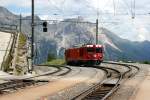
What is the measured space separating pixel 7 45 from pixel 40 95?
2976 cm

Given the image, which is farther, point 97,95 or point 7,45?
point 7,45

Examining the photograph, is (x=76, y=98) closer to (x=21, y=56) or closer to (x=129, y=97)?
(x=129, y=97)

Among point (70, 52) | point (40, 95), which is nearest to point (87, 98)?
point (40, 95)

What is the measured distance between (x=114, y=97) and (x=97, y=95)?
4.28 ft

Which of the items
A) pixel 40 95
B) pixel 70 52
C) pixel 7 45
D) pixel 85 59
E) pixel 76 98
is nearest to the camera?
pixel 76 98

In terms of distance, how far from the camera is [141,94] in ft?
91.9

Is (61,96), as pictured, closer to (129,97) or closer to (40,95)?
(40,95)

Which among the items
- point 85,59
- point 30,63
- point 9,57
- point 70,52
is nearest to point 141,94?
point 9,57

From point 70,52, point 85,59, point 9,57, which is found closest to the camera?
point 9,57

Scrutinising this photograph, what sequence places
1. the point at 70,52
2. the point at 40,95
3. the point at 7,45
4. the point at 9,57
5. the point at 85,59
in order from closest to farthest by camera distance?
the point at 40,95, the point at 9,57, the point at 7,45, the point at 85,59, the point at 70,52

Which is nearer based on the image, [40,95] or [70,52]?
[40,95]

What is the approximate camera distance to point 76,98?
2511cm

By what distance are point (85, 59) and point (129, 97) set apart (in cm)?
4885

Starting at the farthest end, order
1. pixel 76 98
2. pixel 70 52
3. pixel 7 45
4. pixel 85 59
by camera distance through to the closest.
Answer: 1. pixel 70 52
2. pixel 85 59
3. pixel 7 45
4. pixel 76 98
